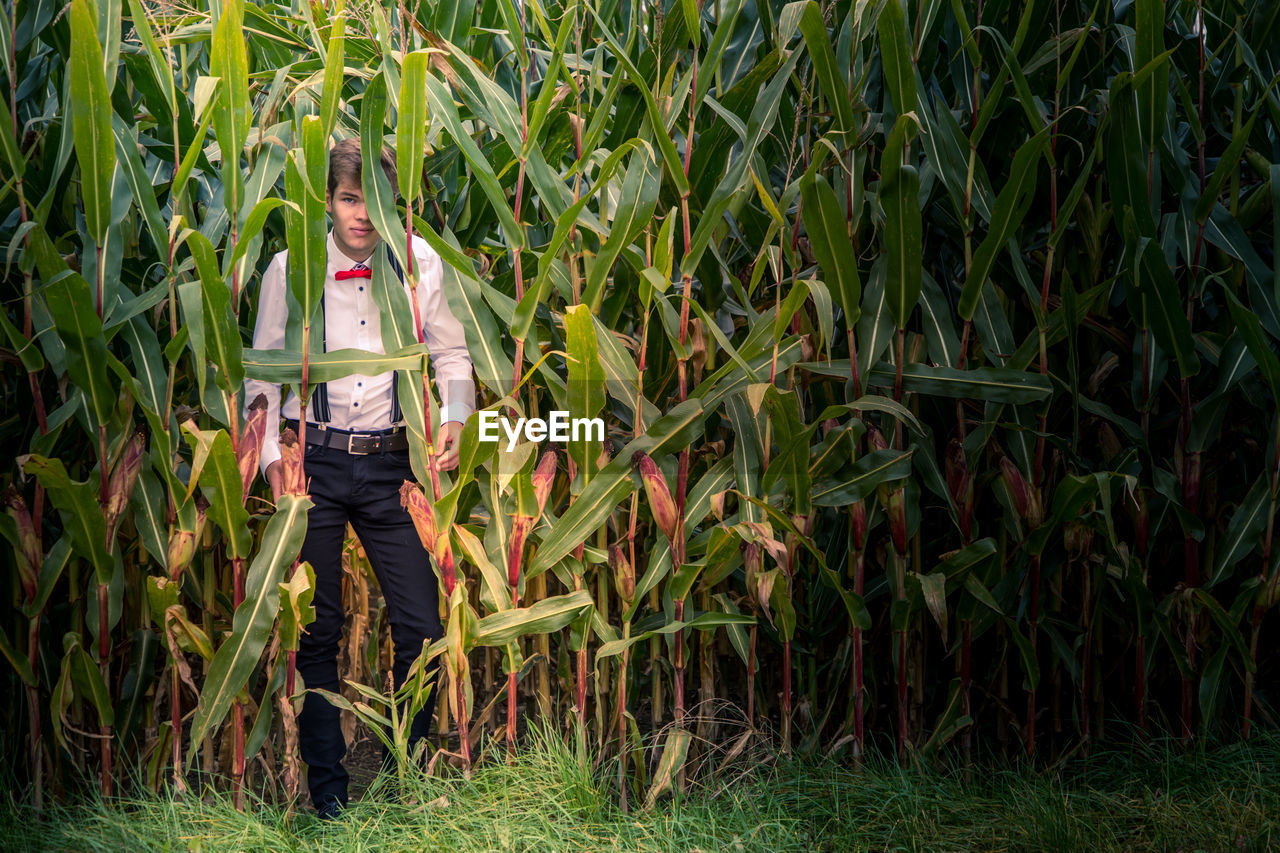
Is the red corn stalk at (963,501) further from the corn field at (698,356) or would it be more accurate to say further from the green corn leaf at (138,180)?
the green corn leaf at (138,180)

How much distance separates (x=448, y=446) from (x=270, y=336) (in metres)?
0.50

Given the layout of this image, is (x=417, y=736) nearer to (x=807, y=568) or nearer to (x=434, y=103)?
(x=807, y=568)

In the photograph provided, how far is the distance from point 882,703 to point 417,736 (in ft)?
4.25

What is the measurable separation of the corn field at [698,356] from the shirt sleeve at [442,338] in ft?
0.42

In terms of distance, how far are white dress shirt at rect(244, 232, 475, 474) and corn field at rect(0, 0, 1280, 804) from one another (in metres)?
0.13

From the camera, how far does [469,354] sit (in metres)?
2.16

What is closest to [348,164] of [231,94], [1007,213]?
[231,94]

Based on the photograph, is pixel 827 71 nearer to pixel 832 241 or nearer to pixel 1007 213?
pixel 832 241

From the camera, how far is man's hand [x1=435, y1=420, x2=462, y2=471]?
2.10 metres

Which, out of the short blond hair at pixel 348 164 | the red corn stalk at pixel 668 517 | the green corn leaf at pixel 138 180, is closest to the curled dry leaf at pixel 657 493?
the red corn stalk at pixel 668 517

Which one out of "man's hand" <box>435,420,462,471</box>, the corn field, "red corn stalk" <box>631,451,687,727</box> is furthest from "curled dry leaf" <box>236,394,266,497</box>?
"red corn stalk" <box>631,451,687,727</box>

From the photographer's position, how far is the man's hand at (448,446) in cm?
210

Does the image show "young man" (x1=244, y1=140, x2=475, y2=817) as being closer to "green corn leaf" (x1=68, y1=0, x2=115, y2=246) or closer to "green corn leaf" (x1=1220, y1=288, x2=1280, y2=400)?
"green corn leaf" (x1=68, y1=0, x2=115, y2=246)

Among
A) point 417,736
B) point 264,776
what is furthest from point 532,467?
point 264,776
